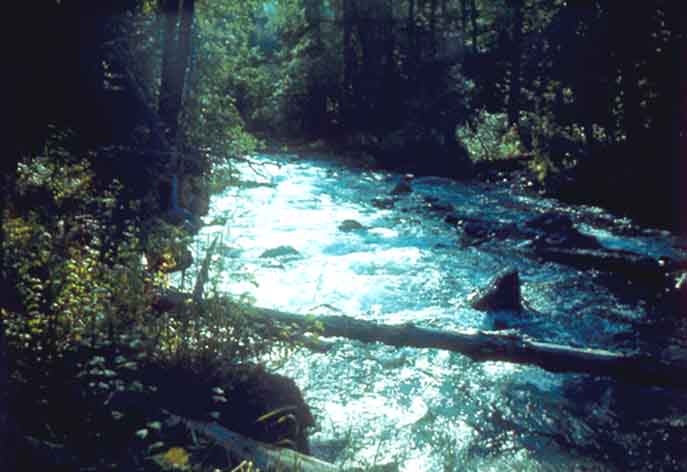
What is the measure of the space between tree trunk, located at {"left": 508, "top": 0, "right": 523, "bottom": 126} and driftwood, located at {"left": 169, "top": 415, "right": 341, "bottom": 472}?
99.6ft

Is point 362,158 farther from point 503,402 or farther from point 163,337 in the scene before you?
point 163,337

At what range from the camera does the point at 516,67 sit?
35.7m

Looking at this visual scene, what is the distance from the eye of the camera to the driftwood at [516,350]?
6312 millimetres

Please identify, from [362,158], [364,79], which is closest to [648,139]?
[362,158]

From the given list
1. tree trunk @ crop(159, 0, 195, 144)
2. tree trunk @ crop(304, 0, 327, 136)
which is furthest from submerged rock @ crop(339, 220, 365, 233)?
tree trunk @ crop(304, 0, 327, 136)

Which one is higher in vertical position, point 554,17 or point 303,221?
point 554,17

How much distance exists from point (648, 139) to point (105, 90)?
13.9 m

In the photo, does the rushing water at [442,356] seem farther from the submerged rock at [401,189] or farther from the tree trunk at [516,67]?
the tree trunk at [516,67]

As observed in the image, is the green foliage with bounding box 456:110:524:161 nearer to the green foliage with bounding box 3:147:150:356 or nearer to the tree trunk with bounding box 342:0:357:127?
the tree trunk with bounding box 342:0:357:127

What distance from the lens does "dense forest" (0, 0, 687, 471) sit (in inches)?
162

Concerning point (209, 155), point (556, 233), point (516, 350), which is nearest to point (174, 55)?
point (209, 155)

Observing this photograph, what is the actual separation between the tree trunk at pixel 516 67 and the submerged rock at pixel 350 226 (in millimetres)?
19356

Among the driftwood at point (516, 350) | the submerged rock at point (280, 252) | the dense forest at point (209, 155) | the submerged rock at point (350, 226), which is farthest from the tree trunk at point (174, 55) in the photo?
the driftwood at point (516, 350)

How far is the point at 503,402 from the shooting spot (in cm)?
694
